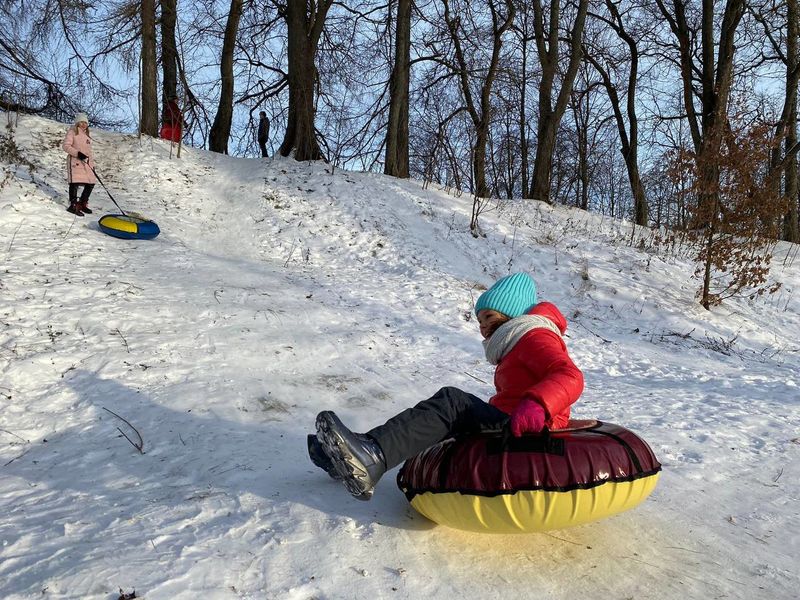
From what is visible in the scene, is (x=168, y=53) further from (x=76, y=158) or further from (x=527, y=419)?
(x=527, y=419)

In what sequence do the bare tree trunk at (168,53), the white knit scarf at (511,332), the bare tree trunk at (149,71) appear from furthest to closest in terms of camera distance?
the bare tree trunk at (168,53)
the bare tree trunk at (149,71)
the white knit scarf at (511,332)

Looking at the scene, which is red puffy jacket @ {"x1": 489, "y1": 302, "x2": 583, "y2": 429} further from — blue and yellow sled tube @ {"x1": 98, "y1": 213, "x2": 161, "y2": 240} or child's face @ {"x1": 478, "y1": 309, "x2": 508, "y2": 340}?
blue and yellow sled tube @ {"x1": 98, "y1": 213, "x2": 161, "y2": 240}

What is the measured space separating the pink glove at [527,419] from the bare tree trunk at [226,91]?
45.9ft

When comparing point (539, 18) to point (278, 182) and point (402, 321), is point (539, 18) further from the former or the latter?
point (402, 321)

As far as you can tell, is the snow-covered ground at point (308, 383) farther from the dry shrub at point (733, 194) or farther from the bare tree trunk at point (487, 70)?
the bare tree trunk at point (487, 70)

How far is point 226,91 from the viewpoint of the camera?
15.0 metres

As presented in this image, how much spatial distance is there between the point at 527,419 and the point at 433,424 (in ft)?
1.63

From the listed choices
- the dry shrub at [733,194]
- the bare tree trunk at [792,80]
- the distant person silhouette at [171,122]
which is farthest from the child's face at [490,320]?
Answer: the bare tree trunk at [792,80]

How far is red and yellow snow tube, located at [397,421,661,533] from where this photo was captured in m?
2.30

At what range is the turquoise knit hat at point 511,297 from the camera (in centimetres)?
287

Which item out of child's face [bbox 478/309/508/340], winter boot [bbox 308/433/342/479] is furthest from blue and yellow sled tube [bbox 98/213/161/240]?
child's face [bbox 478/309/508/340]

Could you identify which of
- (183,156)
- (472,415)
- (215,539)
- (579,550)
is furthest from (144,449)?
(183,156)

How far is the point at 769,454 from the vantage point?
393cm

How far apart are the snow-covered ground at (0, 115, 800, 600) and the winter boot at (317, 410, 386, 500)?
22cm
